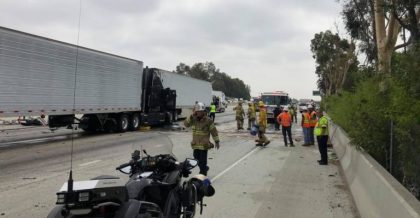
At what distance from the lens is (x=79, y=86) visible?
2164 cm

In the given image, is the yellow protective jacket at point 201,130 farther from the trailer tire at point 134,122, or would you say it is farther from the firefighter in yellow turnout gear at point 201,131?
the trailer tire at point 134,122

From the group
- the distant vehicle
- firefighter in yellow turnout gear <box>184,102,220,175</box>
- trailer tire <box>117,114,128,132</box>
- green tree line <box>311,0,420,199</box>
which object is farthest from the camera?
the distant vehicle

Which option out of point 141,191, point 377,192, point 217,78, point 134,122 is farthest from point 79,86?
point 217,78

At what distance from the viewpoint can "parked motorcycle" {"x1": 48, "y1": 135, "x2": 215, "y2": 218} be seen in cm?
350

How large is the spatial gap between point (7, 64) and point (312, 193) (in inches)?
484

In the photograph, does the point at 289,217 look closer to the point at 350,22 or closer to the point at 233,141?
the point at 233,141

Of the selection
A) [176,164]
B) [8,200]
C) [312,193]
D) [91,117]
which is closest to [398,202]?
[176,164]

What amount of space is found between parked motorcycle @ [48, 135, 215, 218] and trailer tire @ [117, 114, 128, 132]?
2049 cm

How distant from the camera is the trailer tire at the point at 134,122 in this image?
2743 cm

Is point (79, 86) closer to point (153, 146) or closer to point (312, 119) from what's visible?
point (312, 119)

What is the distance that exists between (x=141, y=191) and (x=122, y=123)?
22.0m

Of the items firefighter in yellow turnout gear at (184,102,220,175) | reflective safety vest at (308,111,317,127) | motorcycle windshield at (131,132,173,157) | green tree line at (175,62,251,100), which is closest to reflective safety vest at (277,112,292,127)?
reflective safety vest at (308,111,317,127)

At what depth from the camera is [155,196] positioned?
4.70 m

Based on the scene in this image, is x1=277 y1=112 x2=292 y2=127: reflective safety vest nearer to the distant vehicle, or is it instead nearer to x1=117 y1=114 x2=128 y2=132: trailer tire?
x1=117 y1=114 x2=128 y2=132: trailer tire
